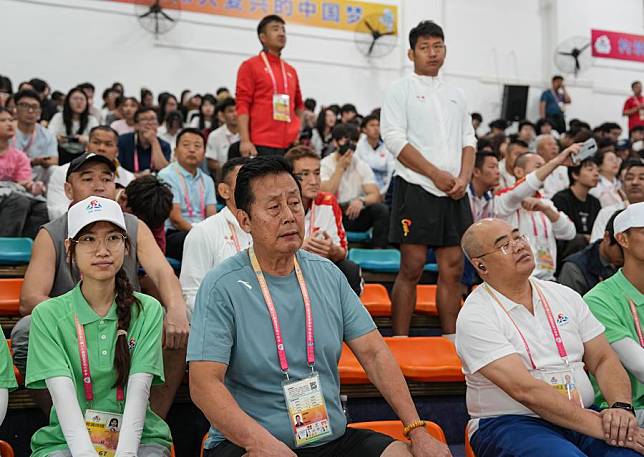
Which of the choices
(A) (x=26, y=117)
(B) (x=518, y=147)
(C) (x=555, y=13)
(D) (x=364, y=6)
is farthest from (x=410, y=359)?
(C) (x=555, y=13)

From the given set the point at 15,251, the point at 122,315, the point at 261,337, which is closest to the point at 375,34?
the point at 15,251

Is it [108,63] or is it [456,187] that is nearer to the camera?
[456,187]

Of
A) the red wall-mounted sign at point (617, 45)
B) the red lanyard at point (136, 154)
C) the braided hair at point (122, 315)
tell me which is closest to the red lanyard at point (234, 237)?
the braided hair at point (122, 315)

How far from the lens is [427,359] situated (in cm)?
284

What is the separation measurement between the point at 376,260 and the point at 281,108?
1.12m

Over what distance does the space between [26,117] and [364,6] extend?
6.27m

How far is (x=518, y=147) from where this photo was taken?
5.41 meters

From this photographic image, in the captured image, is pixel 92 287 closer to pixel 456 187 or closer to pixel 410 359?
pixel 410 359

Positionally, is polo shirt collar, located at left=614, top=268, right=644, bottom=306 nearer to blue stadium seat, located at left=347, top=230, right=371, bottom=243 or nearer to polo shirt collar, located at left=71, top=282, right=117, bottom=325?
polo shirt collar, located at left=71, top=282, right=117, bottom=325

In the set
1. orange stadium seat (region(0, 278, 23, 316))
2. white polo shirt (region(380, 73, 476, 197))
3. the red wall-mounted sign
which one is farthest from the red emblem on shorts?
the red wall-mounted sign

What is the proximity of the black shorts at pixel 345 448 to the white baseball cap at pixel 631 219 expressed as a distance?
50.8 inches

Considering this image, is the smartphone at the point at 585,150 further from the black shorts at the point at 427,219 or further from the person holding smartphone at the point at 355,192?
the person holding smartphone at the point at 355,192

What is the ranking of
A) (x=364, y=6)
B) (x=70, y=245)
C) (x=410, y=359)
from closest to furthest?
(x=70, y=245) < (x=410, y=359) < (x=364, y=6)

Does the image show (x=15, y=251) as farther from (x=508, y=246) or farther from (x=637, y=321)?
(x=637, y=321)
